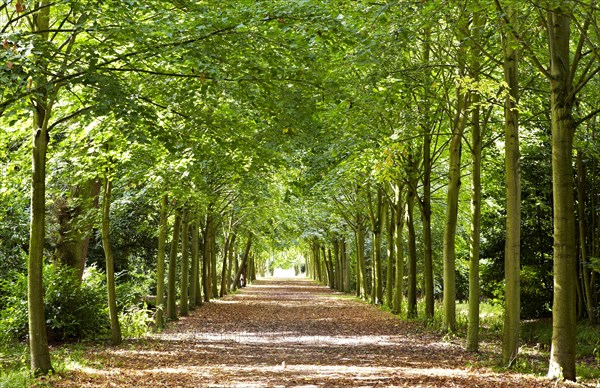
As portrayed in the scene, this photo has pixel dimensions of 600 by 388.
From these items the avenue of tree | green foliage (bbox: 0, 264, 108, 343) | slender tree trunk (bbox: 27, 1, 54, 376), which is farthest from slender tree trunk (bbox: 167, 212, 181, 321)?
slender tree trunk (bbox: 27, 1, 54, 376)

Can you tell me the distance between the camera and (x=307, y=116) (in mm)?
10062

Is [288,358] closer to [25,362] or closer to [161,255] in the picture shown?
[25,362]

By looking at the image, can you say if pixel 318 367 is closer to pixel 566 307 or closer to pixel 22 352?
pixel 566 307

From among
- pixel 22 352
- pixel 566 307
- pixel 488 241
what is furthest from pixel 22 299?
pixel 488 241

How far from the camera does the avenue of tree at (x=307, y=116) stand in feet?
27.8

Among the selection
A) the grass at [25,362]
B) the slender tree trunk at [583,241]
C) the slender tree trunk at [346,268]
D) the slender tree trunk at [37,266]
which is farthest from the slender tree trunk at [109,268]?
the slender tree trunk at [346,268]

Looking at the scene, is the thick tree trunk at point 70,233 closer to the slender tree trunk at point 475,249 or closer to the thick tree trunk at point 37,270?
the thick tree trunk at point 37,270

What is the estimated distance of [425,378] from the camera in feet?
32.4

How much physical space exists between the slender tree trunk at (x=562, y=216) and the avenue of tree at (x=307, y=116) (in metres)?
0.02

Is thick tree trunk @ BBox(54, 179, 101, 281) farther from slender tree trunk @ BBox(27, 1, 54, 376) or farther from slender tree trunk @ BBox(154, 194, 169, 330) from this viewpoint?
slender tree trunk @ BBox(27, 1, 54, 376)

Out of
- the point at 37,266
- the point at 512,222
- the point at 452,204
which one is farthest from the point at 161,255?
the point at 512,222

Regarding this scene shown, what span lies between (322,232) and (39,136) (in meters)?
33.2

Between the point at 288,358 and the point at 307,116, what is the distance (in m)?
5.47

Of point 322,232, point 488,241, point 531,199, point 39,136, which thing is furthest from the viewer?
point 322,232
